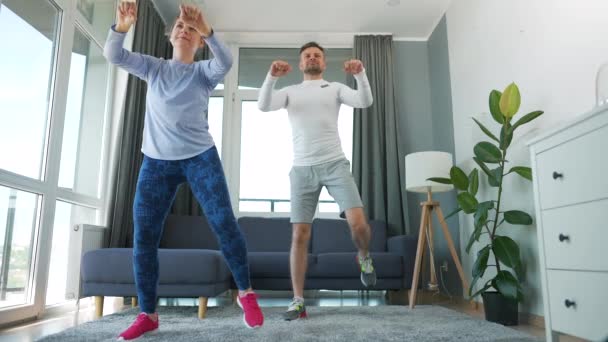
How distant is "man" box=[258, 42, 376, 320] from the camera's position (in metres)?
2.38

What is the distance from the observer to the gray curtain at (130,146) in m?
3.73

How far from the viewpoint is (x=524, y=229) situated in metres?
2.74

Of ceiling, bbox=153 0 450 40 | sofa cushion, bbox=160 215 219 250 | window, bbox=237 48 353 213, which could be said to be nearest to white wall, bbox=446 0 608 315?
ceiling, bbox=153 0 450 40

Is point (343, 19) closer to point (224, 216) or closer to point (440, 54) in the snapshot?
point (440, 54)

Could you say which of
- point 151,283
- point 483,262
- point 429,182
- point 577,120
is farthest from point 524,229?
point 151,283

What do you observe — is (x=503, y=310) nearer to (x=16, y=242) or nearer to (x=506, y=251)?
(x=506, y=251)

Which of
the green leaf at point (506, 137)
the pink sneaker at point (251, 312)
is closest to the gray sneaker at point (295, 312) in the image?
the pink sneaker at point (251, 312)

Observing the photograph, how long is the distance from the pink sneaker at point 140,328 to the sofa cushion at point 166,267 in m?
0.77

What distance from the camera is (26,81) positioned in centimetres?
284

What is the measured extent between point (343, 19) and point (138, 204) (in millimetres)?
3494

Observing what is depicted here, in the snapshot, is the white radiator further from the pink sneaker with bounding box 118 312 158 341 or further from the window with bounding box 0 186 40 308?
the pink sneaker with bounding box 118 312 158 341

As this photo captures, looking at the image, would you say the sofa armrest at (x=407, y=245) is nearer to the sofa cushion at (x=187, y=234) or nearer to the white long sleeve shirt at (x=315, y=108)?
the white long sleeve shirt at (x=315, y=108)

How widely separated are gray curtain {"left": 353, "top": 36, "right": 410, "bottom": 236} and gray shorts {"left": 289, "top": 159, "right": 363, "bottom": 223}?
205cm

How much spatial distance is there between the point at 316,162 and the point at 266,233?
1.89 metres
